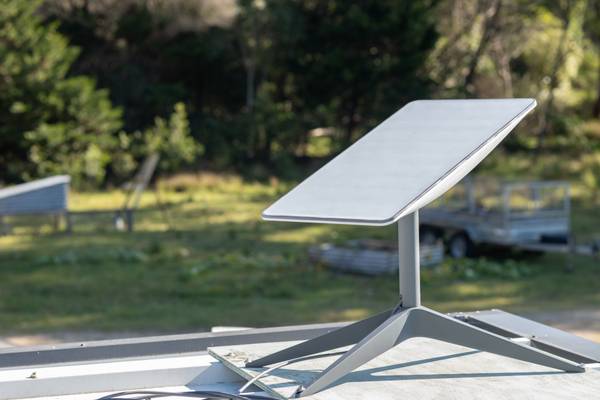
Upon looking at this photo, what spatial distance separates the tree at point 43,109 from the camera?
55.5ft

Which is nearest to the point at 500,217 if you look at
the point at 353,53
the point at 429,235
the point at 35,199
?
the point at 429,235

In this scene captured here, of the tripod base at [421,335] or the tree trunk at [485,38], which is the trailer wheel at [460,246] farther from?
the tripod base at [421,335]

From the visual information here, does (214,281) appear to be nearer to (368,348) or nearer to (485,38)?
(368,348)

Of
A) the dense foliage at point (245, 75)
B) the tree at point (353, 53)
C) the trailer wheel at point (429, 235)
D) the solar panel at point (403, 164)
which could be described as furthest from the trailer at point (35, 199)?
the solar panel at point (403, 164)

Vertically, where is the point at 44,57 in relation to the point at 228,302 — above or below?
above

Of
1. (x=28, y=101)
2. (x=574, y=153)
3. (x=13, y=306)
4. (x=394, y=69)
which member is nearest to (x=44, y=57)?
(x=28, y=101)

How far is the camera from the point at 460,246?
1201 centimetres

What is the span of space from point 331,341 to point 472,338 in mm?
352

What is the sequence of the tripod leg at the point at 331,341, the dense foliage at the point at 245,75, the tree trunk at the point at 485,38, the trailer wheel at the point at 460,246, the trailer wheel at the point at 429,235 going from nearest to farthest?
the tripod leg at the point at 331,341, the trailer wheel at the point at 460,246, the trailer wheel at the point at 429,235, the dense foliage at the point at 245,75, the tree trunk at the point at 485,38

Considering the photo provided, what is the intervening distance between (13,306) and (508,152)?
14.7 meters

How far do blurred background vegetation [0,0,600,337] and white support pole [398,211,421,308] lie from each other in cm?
892

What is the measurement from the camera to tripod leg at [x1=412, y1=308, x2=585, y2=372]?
2.35 metres

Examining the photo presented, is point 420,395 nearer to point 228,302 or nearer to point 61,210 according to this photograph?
point 228,302

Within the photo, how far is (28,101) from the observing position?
1728 centimetres
